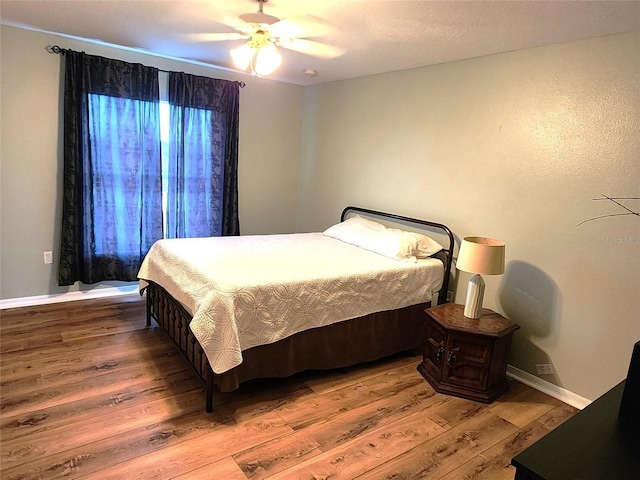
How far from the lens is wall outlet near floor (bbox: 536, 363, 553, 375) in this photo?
286cm

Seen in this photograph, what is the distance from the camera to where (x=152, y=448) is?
2.10 metres

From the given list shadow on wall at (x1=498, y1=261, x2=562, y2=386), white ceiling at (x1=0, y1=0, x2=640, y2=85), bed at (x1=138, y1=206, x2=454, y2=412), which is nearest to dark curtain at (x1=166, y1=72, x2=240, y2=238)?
white ceiling at (x1=0, y1=0, x2=640, y2=85)

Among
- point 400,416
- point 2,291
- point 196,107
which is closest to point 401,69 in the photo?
point 196,107

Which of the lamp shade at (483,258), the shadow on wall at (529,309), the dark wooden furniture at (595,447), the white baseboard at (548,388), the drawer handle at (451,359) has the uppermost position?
the lamp shade at (483,258)

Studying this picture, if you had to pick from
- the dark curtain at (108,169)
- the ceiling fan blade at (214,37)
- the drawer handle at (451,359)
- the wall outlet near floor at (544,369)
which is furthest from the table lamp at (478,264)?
the dark curtain at (108,169)

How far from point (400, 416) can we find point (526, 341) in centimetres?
115

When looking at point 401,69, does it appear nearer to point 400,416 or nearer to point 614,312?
point 614,312

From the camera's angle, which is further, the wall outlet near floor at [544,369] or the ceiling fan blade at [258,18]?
the wall outlet near floor at [544,369]

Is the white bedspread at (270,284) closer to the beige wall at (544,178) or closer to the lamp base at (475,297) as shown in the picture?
the lamp base at (475,297)

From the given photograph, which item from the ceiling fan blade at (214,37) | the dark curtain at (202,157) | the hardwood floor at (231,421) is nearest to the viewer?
the hardwood floor at (231,421)

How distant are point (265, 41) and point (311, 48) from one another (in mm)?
807

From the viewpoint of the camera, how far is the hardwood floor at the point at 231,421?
6.65 feet

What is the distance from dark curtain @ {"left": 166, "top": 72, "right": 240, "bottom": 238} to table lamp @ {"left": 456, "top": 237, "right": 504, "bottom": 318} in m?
2.70

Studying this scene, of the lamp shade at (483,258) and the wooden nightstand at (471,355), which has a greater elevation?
the lamp shade at (483,258)
